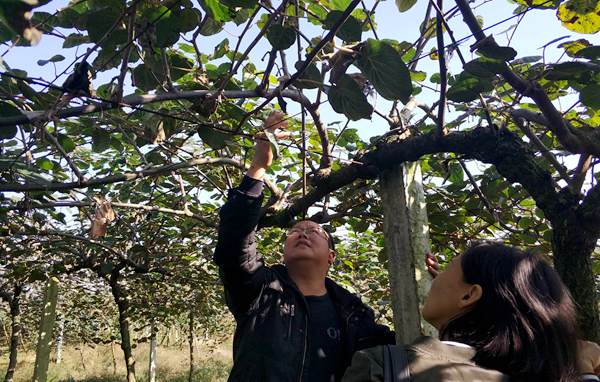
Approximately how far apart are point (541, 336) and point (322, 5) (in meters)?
1.55

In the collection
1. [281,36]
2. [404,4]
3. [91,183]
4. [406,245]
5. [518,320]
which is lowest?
[518,320]

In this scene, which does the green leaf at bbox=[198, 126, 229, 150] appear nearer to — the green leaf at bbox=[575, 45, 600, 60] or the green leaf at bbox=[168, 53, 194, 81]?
the green leaf at bbox=[168, 53, 194, 81]

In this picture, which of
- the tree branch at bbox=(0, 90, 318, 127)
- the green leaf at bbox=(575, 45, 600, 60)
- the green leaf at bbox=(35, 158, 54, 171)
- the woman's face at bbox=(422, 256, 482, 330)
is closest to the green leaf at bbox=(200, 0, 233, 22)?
the tree branch at bbox=(0, 90, 318, 127)

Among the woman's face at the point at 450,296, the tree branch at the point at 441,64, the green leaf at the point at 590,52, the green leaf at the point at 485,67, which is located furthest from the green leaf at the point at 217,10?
the green leaf at the point at 590,52

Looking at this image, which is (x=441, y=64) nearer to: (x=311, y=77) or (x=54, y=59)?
(x=311, y=77)

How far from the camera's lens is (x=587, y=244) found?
5.01ft

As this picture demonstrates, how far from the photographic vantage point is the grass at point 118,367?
49.0 ft

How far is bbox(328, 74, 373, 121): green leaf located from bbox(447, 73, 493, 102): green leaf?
29 cm

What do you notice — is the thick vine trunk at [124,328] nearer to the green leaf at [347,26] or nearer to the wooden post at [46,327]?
the wooden post at [46,327]

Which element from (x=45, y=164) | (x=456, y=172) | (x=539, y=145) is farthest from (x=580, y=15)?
(x=45, y=164)

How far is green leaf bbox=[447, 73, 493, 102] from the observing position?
5.01 feet

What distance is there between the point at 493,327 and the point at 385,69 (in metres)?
0.74

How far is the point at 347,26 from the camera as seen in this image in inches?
51.9

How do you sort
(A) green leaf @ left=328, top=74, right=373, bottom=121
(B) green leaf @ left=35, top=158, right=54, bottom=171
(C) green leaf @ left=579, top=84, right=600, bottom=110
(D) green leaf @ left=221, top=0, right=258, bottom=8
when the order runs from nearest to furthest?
(D) green leaf @ left=221, top=0, right=258, bottom=8 → (A) green leaf @ left=328, top=74, right=373, bottom=121 → (C) green leaf @ left=579, top=84, right=600, bottom=110 → (B) green leaf @ left=35, top=158, right=54, bottom=171
